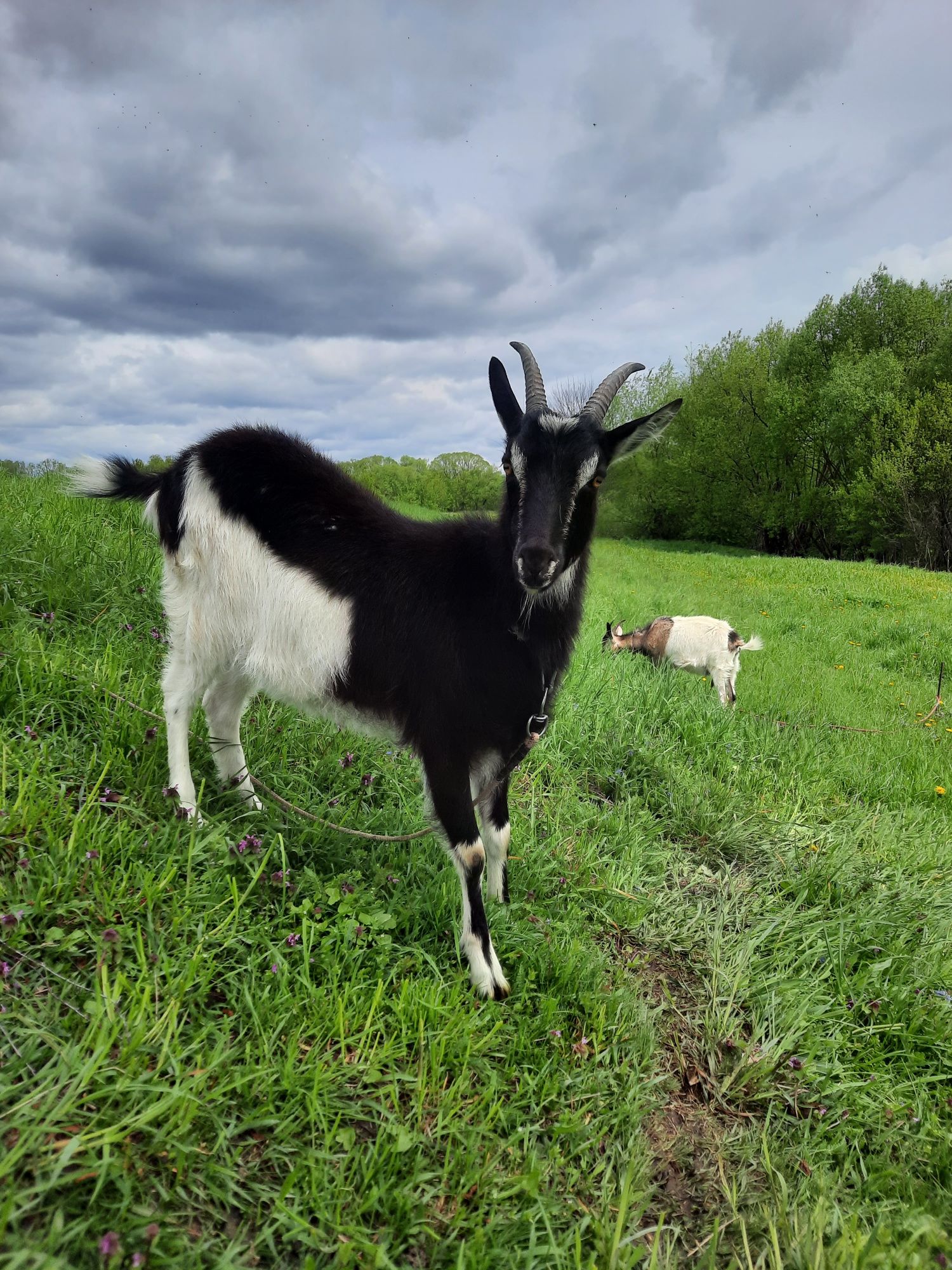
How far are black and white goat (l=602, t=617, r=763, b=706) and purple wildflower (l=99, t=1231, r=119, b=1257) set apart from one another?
6134mm

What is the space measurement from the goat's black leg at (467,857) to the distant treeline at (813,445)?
19.4 metres

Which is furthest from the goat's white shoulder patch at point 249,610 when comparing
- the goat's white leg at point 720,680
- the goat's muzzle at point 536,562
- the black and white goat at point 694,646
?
the goat's white leg at point 720,680

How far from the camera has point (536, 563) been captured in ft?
7.19

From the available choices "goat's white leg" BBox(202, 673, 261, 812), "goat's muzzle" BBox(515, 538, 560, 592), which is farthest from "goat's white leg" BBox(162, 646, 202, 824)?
"goat's muzzle" BBox(515, 538, 560, 592)

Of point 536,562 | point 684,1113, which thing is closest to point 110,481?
point 536,562

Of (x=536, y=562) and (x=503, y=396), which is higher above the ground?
(x=503, y=396)

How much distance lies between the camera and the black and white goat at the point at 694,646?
7.12m

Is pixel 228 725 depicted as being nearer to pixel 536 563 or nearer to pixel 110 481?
pixel 110 481

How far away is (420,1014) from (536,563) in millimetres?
1535

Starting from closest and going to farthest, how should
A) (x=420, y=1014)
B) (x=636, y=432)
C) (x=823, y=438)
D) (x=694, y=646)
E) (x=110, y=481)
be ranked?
(x=420, y=1014) → (x=636, y=432) → (x=110, y=481) → (x=694, y=646) → (x=823, y=438)

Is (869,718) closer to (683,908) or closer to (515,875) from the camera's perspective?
(683,908)

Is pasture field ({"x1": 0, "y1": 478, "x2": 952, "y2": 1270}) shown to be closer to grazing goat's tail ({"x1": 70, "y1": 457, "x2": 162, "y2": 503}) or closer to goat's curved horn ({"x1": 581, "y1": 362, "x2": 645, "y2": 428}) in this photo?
grazing goat's tail ({"x1": 70, "y1": 457, "x2": 162, "y2": 503})

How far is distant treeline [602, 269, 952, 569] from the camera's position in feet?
84.2

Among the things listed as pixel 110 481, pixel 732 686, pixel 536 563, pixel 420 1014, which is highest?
pixel 110 481
